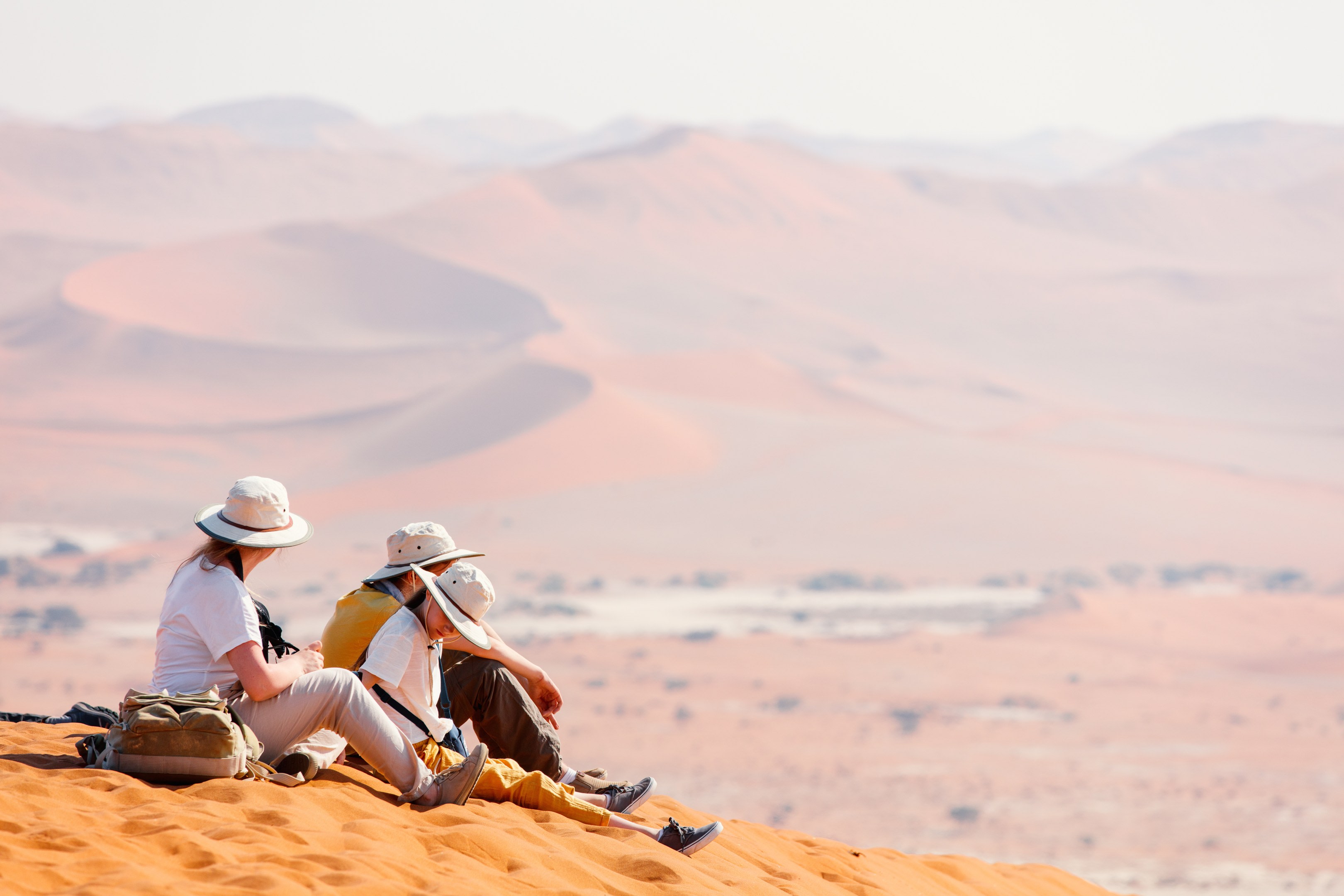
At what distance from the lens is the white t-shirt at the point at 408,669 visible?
5555 mm

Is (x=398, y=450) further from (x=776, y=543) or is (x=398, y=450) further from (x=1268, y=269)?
(x=1268, y=269)

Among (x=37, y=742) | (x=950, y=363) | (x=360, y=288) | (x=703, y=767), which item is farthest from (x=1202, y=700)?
(x=360, y=288)

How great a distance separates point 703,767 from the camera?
2269cm

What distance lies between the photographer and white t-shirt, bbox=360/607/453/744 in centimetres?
555

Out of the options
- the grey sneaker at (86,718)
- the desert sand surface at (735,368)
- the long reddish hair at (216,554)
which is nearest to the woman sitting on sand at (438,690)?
the long reddish hair at (216,554)

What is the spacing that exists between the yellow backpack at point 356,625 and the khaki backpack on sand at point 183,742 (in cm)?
61

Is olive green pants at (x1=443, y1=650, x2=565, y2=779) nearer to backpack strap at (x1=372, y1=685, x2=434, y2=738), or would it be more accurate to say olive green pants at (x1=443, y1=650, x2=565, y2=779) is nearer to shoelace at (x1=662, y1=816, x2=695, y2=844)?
backpack strap at (x1=372, y1=685, x2=434, y2=738)

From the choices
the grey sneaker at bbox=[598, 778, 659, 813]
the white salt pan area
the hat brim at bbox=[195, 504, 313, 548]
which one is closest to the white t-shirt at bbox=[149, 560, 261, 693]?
the hat brim at bbox=[195, 504, 313, 548]

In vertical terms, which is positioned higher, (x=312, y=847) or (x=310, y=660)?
(x=310, y=660)

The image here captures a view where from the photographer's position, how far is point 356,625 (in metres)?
5.90

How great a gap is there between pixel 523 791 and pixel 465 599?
88 cm

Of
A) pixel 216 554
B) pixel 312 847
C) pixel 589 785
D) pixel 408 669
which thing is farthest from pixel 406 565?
pixel 312 847

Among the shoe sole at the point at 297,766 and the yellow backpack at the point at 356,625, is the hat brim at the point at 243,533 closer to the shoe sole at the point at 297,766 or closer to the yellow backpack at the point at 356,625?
the yellow backpack at the point at 356,625

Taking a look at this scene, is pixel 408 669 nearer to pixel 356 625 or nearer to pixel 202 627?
pixel 356 625
